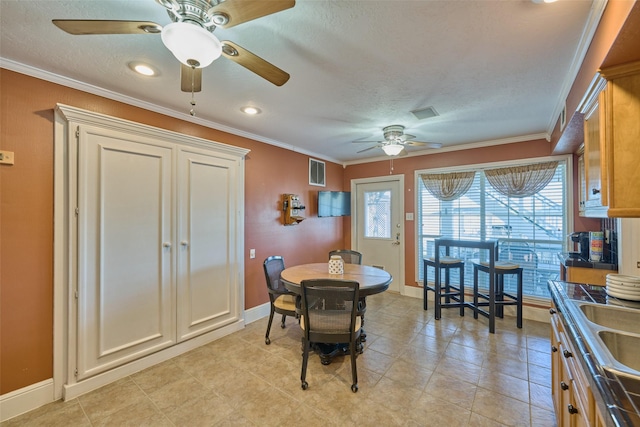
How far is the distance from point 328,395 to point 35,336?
7.43ft

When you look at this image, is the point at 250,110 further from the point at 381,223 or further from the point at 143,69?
the point at 381,223

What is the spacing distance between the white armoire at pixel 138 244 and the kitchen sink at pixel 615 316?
3166mm

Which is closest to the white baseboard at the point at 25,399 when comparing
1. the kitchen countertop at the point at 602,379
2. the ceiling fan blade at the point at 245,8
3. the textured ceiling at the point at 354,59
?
the textured ceiling at the point at 354,59

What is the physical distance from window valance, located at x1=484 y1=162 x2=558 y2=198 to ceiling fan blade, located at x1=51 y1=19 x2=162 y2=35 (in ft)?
13.9

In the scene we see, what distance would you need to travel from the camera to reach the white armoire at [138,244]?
Result: 6.95 feet

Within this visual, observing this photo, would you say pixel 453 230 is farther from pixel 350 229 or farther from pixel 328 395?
pixel 328 395

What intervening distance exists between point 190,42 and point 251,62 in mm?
330

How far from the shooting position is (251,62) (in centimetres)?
146

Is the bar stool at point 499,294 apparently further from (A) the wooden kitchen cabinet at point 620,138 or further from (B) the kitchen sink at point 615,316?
(A) the wooden kitchen cabinet at point 620,138

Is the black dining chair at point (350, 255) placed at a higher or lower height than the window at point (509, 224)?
lower

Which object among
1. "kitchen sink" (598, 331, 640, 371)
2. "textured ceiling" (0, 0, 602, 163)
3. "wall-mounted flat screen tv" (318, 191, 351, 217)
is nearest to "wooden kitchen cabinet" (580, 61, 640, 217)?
"textured ceiling" (0, 0, 602, 163)

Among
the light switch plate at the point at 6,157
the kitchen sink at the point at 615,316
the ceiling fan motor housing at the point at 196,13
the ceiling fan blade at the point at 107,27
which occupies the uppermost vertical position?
the ceiling fan motor housing at the point at 196,13

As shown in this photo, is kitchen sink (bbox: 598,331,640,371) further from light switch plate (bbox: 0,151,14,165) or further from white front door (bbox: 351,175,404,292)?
light switch plate (bbox: 0,151,14,165)

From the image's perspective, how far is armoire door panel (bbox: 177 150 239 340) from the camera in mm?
2777
